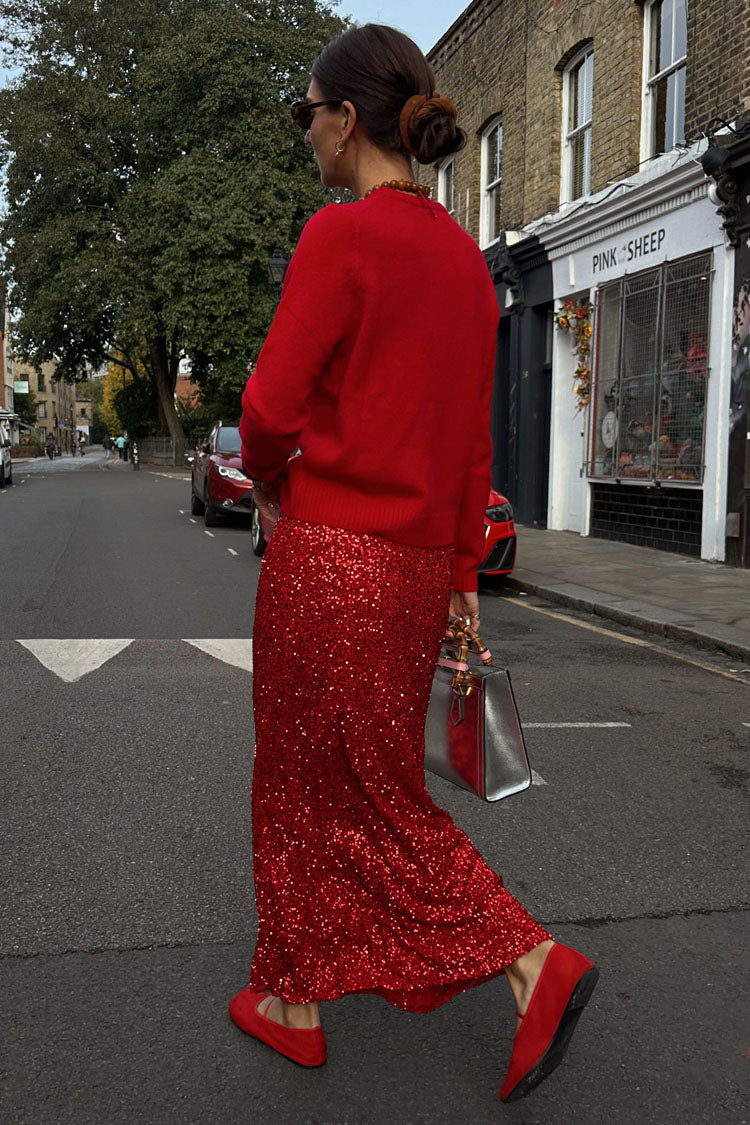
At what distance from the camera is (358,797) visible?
209cm

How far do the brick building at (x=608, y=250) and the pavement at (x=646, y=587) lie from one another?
75cm

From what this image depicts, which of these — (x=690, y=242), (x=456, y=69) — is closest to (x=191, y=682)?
(x=690, y=242)

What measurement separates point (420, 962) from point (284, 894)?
0.30 meters

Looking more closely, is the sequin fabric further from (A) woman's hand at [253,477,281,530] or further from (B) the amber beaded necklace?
(B) the amber beaded necklace

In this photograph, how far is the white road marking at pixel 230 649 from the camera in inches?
258

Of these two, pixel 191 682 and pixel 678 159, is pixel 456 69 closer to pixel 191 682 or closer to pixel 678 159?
pixel 678 159

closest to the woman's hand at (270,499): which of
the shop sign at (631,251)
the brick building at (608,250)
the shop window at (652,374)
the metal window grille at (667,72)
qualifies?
the brick building at (608,250)

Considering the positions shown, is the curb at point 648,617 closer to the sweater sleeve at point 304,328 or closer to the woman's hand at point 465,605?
the woman's hand at point 465,605

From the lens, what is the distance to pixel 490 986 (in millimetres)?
2629

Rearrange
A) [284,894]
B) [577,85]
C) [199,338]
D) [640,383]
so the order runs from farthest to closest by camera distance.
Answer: [199,338], [577,85], [640,383], [284,894]

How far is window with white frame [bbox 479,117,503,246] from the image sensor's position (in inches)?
743

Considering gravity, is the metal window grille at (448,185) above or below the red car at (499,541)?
above

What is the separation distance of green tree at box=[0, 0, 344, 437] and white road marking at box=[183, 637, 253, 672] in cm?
2520

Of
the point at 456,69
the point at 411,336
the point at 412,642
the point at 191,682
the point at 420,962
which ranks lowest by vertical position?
the point at 191,682
